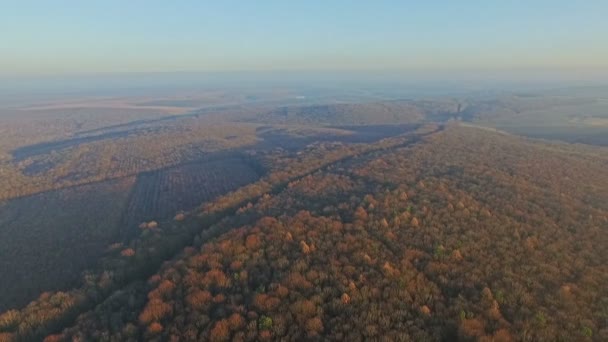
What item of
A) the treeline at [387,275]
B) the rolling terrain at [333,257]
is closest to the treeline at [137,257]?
the rolling terrain at [333,257]

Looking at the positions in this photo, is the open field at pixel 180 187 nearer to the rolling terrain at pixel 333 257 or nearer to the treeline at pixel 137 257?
the rolling terrain at pixel 333 257

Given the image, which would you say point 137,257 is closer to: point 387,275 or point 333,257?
point 333,257

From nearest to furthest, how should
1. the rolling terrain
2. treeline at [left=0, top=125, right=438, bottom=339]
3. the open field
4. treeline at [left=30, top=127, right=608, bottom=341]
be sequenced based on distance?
treeline at [left=30, top=127, right=608, bottom=341], the rolling terrain, treeline at [left=0, top=125, right=438, bottom=339], the open field

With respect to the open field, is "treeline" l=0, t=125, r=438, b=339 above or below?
above

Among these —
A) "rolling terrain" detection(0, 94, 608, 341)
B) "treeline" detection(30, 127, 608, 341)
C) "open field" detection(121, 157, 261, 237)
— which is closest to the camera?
"treeline" detection(30, 127, 608, 341)

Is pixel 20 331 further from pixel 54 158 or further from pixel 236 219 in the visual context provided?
pixel 54 158

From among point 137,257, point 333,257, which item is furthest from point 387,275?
point 137,257

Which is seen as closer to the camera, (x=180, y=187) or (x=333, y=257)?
(x=333, y=257)

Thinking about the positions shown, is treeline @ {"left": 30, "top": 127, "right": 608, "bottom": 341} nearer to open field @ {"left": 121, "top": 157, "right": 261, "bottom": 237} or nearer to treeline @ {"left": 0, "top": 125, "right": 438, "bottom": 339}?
treeline @ {"left": 0, "top": 125, "right": 438, "bottom": 339}

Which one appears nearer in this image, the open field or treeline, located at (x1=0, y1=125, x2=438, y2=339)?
treeline, located at (x1=0, y1=125, x2=438, y2=339)

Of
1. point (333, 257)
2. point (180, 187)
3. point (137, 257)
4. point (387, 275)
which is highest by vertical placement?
point (387, 275)

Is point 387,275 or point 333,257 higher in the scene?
point 387,275

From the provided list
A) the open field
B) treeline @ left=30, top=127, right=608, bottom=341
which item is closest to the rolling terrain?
Answer: treeline @ left=30, top=127, right=608, bottom=341
